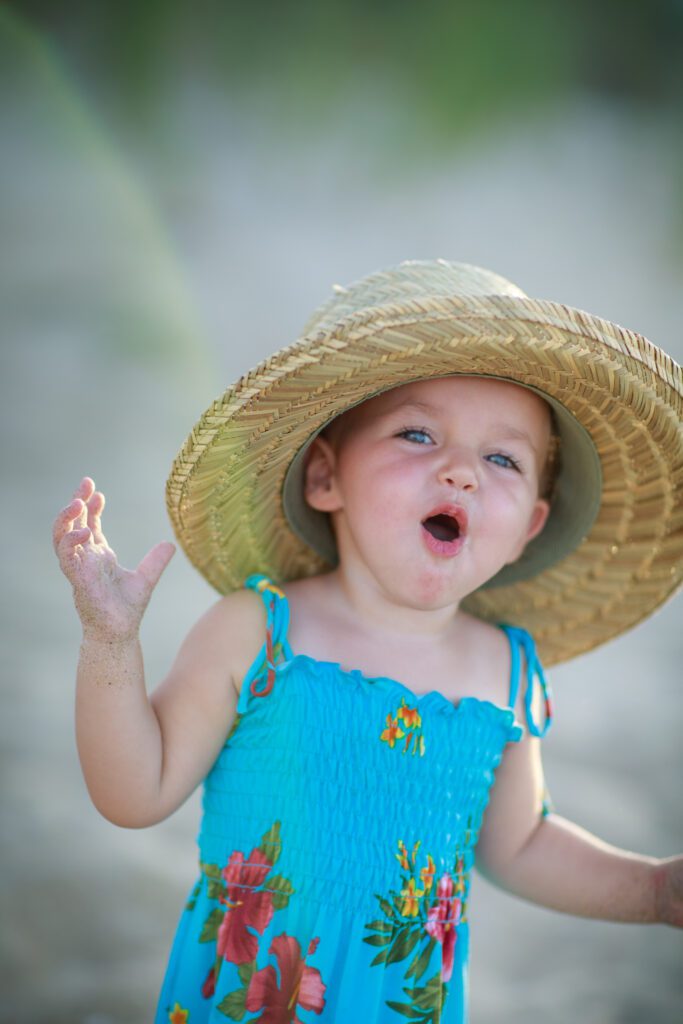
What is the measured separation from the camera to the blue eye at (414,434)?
169 centimetres

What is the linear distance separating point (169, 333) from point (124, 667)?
9.30 feet

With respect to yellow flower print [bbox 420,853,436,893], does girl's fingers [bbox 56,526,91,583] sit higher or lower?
higher

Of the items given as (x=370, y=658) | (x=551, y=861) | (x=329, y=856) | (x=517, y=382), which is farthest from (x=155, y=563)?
(x=551, y=861)

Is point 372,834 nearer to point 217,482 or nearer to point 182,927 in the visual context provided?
point 182,927

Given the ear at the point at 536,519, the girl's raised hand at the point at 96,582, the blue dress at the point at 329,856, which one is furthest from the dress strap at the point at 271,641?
the ear at the point at 536,519

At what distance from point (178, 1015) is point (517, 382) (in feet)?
3.61

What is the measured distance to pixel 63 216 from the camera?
4.12 metres

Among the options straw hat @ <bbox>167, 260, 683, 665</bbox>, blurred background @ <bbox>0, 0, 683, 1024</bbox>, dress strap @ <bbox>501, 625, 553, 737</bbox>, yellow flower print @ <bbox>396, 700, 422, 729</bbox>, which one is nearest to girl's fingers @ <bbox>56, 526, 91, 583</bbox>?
straw hat @ <bbox>167, 260, 683, 665</bbox>

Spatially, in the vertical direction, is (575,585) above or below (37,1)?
below

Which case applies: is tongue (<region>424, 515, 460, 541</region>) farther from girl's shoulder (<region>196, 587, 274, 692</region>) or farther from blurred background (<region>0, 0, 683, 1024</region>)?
blurred background (<region>0, 0, 683, 1024</region>)

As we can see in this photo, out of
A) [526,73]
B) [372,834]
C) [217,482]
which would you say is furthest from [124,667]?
[526,73]

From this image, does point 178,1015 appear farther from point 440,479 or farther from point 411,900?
point 440,479

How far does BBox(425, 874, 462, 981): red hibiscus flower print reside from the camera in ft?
5.42

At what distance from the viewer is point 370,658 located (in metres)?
1.74
